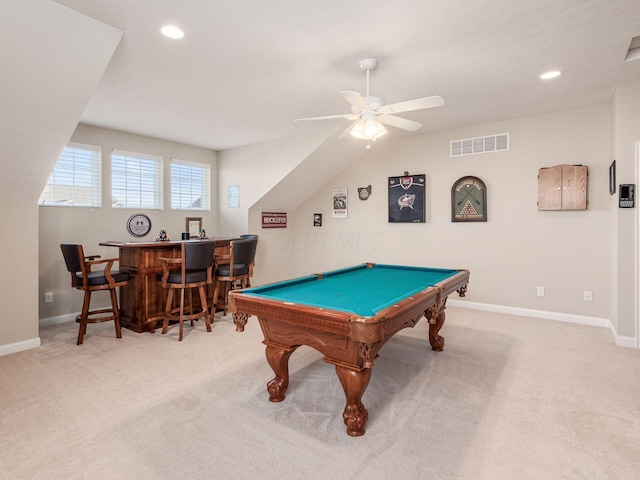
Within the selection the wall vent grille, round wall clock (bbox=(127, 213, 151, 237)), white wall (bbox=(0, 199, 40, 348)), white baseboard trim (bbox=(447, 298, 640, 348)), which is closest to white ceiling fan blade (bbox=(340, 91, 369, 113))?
the wall vent grille

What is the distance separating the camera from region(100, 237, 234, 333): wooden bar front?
3889 mm

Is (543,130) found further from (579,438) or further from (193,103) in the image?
(193,103)

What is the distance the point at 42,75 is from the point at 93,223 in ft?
8.72

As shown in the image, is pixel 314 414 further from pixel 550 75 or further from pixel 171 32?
pixel 550 75

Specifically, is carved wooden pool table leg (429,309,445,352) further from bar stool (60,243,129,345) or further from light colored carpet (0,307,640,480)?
bar stool (60,243,129,345)

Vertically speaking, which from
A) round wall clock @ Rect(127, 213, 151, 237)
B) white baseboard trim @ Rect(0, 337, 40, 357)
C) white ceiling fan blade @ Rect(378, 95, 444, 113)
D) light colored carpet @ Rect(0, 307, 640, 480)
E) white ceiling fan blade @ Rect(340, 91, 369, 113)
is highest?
white ceiling fan blade @ Rect(340, 91, 369, 113)

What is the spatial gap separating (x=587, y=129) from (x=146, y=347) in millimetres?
5459

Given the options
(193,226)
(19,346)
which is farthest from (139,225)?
(19,346)

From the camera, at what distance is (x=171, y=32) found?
2426 mm

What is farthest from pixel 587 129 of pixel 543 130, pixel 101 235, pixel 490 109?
pixel 101 235

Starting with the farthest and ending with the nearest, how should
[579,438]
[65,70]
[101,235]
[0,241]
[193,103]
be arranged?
[101,235], [193,103], [0,241], [65,70], [579,438]

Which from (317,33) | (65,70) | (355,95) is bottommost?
(355,95)

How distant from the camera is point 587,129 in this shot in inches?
159

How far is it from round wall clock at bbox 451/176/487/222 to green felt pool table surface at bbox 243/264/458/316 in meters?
1.78
